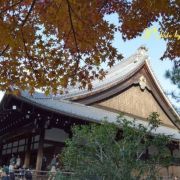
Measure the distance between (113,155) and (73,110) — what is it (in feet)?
29.2

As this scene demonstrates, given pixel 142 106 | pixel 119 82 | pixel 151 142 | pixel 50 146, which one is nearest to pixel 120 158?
pixel 151 142

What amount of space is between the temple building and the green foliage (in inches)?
118

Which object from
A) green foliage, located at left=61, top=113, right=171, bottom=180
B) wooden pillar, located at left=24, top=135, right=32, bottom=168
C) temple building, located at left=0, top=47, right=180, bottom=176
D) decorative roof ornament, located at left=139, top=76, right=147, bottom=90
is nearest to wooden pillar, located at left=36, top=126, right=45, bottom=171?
temple building, located at left=0, top=47, right=180, bottom=176

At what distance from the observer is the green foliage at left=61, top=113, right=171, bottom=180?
7.97 m

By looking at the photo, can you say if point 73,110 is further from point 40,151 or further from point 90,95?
point 90,95

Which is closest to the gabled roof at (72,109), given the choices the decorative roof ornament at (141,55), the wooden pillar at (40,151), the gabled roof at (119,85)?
the gabled roof at (119,85)

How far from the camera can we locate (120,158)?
26.6ft

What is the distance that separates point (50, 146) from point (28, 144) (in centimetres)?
126

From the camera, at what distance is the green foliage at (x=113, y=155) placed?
797 centimetres

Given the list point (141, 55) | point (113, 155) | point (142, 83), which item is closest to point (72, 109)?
point (142, 83)

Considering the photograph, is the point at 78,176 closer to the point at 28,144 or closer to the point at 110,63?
the point at 110,63

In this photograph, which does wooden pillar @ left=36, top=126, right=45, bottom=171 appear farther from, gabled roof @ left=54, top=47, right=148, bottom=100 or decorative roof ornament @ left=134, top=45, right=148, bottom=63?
decorative roof ornament @ left=134, top=45, right=148, bottom=63

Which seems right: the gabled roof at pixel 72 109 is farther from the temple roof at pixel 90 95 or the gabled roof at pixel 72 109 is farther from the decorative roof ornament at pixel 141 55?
the decorative roof ornament at pixel 141 55

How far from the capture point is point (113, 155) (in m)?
8.16
